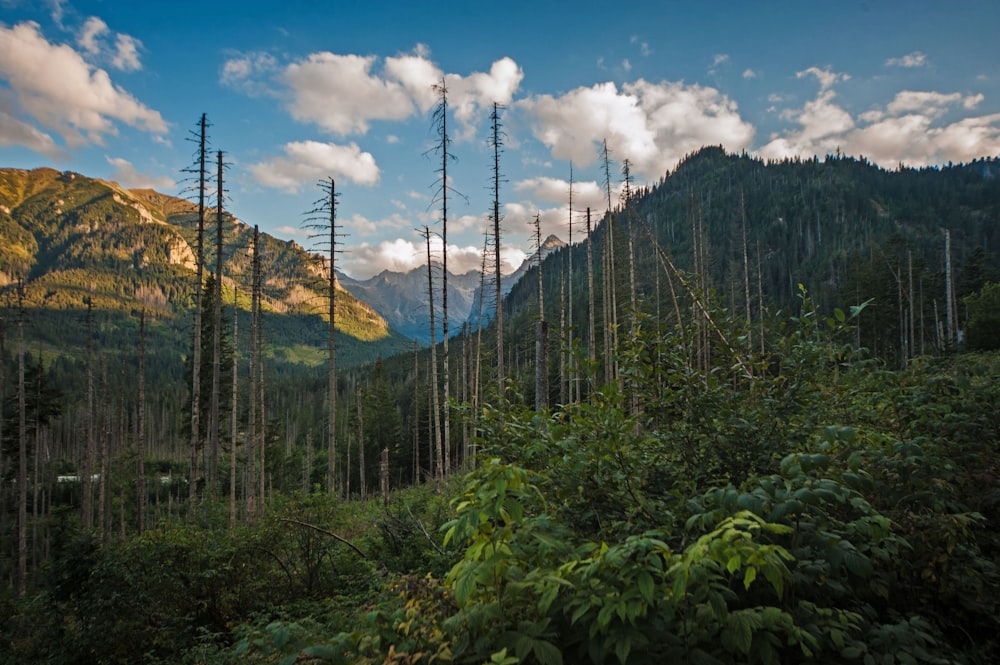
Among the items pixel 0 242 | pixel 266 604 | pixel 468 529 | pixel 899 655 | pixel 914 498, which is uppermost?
pixel 0 242

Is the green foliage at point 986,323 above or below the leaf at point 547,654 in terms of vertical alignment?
above

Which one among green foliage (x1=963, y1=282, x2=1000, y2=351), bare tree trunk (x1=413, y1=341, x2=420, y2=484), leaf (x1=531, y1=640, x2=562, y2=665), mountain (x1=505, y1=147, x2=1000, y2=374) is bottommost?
bare tree trunk (x1=413, y1=341, x2=420, y2=484)

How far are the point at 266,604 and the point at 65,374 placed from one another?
395ft

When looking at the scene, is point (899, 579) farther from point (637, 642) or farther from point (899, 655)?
point (637, 642)

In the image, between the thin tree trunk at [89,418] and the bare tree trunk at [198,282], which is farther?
the thin tree trunk at [89,418]

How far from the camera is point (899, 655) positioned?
2.21 metres

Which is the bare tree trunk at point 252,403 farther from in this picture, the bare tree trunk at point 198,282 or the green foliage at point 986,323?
the green foliage at point 986,323

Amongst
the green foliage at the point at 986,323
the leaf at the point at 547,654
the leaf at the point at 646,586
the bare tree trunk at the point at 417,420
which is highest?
the green foliage at the point at 986,323

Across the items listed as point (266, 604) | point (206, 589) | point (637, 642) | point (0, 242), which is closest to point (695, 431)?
point (637, 642)

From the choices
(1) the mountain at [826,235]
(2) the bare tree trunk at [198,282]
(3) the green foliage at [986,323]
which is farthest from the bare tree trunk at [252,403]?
(3) the green foliage at [986,323]

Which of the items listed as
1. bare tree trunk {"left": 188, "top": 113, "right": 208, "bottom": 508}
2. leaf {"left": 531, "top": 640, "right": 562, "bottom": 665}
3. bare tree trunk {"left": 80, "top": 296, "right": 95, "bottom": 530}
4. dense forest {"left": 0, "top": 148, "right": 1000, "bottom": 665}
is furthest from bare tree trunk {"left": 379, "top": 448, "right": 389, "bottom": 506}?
bare tree trunk {"left": 80, "top": 296, "right": 95, "bottom": 530}

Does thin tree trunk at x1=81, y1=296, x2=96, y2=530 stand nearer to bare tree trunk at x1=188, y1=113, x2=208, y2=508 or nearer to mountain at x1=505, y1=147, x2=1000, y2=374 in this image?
bare tree trunk at x1=188, y1=113, x2=208, y2=508

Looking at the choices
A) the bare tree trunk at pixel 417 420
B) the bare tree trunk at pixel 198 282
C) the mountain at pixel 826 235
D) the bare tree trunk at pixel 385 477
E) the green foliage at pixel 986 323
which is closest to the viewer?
the bare tree trunk at pixel 385 477

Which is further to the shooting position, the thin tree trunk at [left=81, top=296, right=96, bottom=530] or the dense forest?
the thin tree trunk at [left=81, top=296, right=96, bottom=530]
